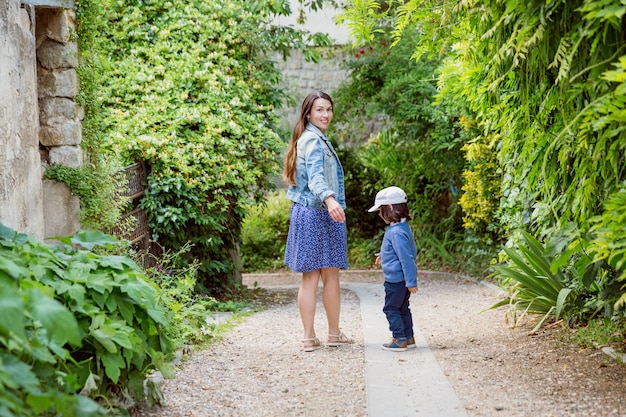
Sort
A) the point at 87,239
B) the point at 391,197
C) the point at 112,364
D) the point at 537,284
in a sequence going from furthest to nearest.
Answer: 1. the point at 537,284
2. the point at 391,197
3. the point at 87,239
4. the point at 112,364

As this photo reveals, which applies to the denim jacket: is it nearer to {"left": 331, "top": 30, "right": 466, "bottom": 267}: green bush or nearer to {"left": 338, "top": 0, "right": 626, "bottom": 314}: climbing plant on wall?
{"left": 338, "top": 0, "right": 626, "bottom": 314}: climbing plant on wall

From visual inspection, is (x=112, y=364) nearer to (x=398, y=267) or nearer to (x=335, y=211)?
(x=335, y=211)

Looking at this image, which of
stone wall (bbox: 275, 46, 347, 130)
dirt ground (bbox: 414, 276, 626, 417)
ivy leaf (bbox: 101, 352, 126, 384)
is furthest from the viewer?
stone wall (bbox: 275, 46, 347, 130)

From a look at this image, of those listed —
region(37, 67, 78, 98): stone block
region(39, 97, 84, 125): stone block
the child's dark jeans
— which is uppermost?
region(37, 67, 78, 98): stone block

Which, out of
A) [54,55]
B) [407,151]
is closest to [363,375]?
[54,55]

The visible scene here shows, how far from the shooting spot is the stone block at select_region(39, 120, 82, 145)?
16.3 feet

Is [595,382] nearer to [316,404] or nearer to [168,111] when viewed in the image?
[316,404]

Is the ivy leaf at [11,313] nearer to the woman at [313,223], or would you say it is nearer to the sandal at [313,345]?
the woman at [313,223]

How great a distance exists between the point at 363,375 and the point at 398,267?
0.89m

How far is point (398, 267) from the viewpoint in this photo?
501 cm

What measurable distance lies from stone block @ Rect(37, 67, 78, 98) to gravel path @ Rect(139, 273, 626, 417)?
1852 mm

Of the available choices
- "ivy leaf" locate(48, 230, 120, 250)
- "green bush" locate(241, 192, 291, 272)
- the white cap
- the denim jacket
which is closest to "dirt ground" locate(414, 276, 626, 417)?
the white cap

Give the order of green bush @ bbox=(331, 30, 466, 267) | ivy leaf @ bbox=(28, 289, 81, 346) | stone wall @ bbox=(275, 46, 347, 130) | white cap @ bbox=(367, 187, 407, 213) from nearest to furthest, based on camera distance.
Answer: ivy leaf @ bbox=(28, 289, 81, 346), white cap @ bbox=(367, 187, 407, 213), green bush @ bbox=(331, 30, 466, 267), stone wall @ bbox=(275, 46, 347, 130)

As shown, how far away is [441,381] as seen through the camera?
163 inches
